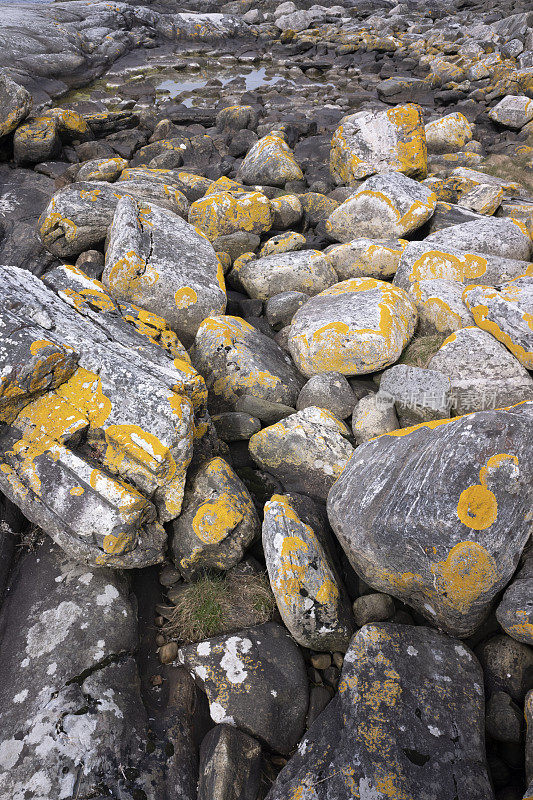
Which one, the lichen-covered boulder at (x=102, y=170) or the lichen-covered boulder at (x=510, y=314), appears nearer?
the lichen-covered boulder at (x=510, y=314)

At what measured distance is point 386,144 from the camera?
10430mm

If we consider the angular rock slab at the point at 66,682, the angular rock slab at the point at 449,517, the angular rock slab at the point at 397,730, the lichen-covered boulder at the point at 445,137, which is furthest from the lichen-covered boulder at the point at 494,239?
the lichen-covered boulder at the point at 445,137

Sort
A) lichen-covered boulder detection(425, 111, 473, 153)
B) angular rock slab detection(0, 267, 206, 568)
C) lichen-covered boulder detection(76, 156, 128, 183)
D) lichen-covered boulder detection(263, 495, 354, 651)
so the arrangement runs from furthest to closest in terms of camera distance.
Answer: lichen-covered boulder detection(425, 111, 473, 153), lichen-covered boulder detection(76, 156, 128, 183), angular rock slab detection(0, 267, 206, 568), lichen-covered boulder detection(263, 495, 354, 651)

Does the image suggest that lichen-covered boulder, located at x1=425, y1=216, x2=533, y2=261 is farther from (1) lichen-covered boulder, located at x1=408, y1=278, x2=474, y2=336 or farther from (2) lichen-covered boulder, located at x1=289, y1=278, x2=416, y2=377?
(2) lichen-covered boulder, located at x1=289, y1=278, x2=416, y2=377

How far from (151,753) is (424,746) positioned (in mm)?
1822

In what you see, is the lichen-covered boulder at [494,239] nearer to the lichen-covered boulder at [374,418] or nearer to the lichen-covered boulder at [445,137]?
the lichen-covered boulder at [374,418]

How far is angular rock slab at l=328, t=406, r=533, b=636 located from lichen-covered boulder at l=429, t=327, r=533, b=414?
5.02 feet

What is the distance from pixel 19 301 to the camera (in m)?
4.46

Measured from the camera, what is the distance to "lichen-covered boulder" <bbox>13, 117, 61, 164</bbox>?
38.0 feet

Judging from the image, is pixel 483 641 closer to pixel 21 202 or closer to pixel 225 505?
pixel 225 505

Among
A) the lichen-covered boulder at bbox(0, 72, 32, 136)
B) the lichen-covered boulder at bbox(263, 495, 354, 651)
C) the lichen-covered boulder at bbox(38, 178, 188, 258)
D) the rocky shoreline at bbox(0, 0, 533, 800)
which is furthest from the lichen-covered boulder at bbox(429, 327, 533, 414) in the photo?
the lichen-covered boulder at bbox(0, 72, 32, 136)

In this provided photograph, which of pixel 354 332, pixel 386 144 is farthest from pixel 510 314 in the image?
pixel 386 144

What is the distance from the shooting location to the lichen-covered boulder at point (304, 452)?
502cm

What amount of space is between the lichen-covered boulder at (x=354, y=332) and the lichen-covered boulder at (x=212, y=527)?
2246mm
